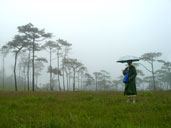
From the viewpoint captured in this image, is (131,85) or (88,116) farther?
(131,85)

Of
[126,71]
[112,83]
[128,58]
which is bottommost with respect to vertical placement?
[112,83]

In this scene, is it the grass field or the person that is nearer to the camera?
the grass field

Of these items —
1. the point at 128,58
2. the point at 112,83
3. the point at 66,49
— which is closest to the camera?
the point at 128,58

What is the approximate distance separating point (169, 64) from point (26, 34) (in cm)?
4024

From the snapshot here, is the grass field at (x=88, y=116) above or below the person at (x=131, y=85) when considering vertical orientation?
below

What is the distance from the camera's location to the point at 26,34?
24.4m

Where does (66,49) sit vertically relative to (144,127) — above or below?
above

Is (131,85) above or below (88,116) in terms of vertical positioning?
above

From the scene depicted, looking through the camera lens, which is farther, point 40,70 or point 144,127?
point 40,70

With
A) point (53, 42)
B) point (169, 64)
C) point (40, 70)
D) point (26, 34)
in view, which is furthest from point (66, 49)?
point (169, 64)

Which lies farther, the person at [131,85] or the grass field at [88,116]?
the person at [131,85]

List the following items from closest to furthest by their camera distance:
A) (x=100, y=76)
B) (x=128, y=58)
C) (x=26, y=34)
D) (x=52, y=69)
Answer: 1. (x=128, y=58)
2. (x=26, y=34)
3. (x=52, y=69)
4. (x=100, y=76)

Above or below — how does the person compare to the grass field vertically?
above

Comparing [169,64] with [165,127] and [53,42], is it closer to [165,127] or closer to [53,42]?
[53,42]
